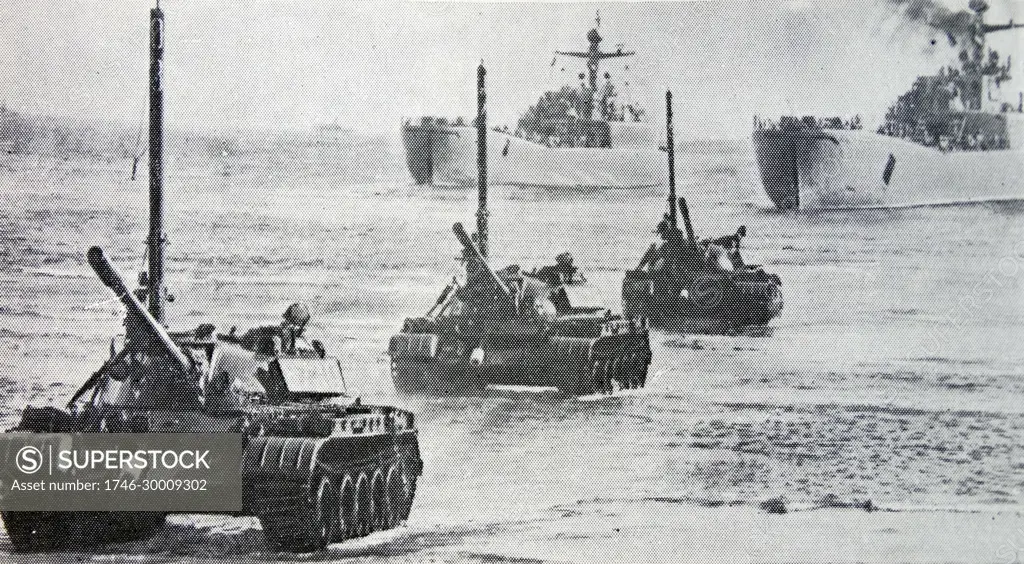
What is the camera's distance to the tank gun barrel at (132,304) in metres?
5.87

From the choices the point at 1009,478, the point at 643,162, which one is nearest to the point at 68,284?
the point at 643,162

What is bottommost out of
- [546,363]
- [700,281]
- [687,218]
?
[546,363]

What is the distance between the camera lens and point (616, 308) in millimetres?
7039

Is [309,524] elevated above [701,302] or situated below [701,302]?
below

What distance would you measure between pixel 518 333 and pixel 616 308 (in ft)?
1.68

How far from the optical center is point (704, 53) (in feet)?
22.9

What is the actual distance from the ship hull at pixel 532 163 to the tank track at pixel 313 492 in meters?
1.49

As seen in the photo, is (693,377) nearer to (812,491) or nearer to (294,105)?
(812,491)

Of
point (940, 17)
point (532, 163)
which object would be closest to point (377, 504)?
point (532, 163)

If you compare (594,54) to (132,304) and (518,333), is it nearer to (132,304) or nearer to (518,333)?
(518,333)

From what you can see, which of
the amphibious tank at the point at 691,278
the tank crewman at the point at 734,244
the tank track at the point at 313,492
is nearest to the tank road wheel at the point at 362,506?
the tank track at the point at 313,492

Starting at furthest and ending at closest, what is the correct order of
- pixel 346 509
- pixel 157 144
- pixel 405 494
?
pixel 157 144 → pixel 405 494 → pixel 346 509

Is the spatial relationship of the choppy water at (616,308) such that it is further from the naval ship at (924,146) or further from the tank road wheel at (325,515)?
the tank road wheel at (325,515)

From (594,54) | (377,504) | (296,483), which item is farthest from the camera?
(594,54)
